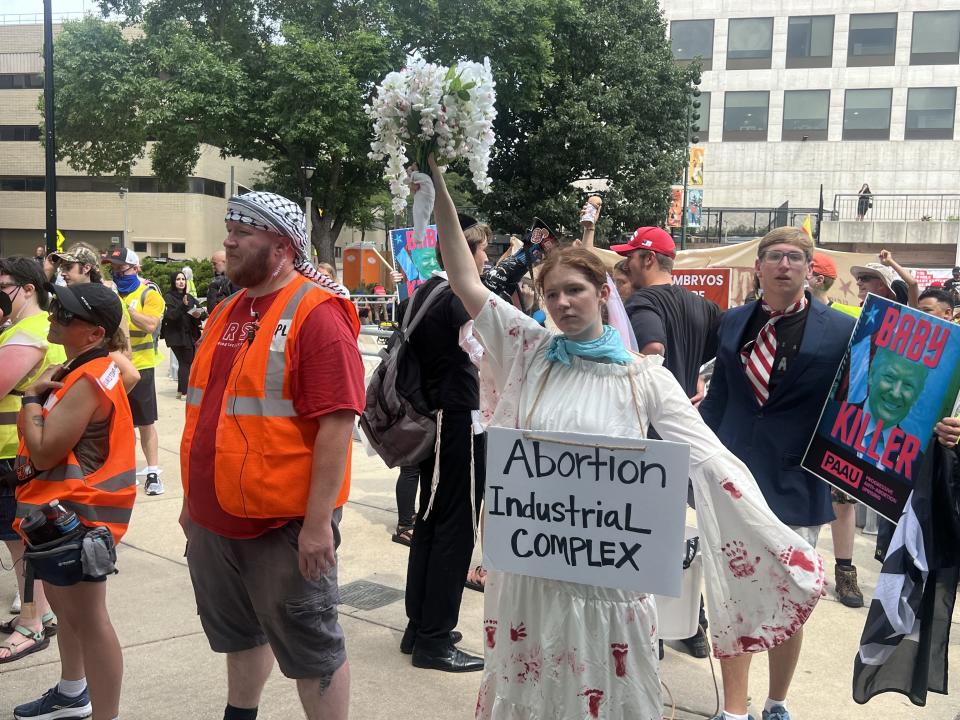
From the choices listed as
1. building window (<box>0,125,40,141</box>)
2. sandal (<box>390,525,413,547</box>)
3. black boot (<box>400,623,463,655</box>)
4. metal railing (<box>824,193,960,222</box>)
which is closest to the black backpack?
black boot (<box>400,623,463,655</box>)

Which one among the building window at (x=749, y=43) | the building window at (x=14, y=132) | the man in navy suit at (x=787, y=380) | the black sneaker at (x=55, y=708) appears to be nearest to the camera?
the black sneaker at (x=55, y=708)

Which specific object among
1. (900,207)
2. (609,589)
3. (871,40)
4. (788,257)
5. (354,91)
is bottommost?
(609,589)

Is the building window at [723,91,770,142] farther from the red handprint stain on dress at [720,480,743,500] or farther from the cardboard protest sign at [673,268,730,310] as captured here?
the red handprint stain on dress at [720,480,743,500]

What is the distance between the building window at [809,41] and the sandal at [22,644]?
152ft

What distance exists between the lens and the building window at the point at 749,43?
4391cm

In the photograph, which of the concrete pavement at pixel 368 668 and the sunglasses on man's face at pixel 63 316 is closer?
the sunglasses on man's face at pixel 63 316

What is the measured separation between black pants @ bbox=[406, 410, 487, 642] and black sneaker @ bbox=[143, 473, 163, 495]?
3.61 m

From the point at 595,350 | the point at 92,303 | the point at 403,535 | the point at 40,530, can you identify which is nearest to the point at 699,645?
the point at 595,350

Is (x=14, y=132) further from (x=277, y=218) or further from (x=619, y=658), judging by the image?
(x=619, y=658)

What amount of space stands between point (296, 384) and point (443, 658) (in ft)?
6.47

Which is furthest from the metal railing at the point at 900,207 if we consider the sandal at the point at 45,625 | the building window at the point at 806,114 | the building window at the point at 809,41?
the sandal at the point at 45,625

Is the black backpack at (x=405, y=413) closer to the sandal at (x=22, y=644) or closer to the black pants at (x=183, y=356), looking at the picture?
the sandal at (x=22, y=644)

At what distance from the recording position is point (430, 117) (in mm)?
2896

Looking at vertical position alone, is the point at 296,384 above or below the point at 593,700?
above
